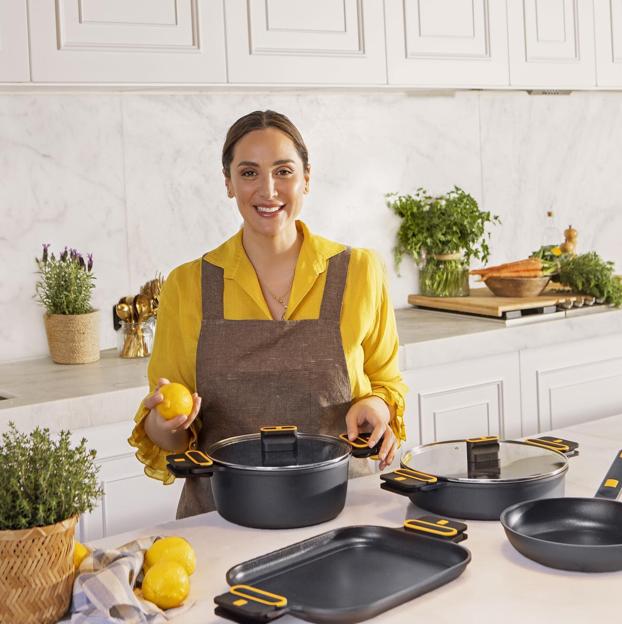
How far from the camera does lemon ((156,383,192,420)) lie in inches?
62.4

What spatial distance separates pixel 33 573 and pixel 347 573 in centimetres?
38

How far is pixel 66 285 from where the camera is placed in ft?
8.85

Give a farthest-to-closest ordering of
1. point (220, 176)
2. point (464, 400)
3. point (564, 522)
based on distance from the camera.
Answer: point (220, 176), point (464, 400), point (564, 522)

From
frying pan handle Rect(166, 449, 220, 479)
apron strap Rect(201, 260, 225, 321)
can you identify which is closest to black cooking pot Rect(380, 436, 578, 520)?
frying pan handle Rect(166, 449, 220, 479)

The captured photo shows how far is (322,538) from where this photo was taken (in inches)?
51.3

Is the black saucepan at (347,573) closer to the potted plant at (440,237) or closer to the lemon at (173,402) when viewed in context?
the lemon at (173,402)

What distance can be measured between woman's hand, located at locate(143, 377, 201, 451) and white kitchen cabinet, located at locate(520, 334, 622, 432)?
1518 millimetres

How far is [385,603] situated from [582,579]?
259 millimetres

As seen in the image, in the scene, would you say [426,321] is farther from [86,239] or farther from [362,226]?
[86,239]

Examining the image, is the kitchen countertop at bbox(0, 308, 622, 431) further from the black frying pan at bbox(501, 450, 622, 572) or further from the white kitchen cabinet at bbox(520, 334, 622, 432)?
the black frying pan at bbox(501, 450, 622, 572)

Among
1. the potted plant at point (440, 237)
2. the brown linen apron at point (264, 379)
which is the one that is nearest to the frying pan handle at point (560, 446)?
the brown linen apron at point (264, 379)

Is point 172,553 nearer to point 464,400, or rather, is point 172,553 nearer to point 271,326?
point 271,326

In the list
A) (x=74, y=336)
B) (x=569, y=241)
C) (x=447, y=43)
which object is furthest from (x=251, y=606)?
(x=569, y=241)

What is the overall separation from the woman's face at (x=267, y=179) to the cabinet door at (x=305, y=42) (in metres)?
0.74
